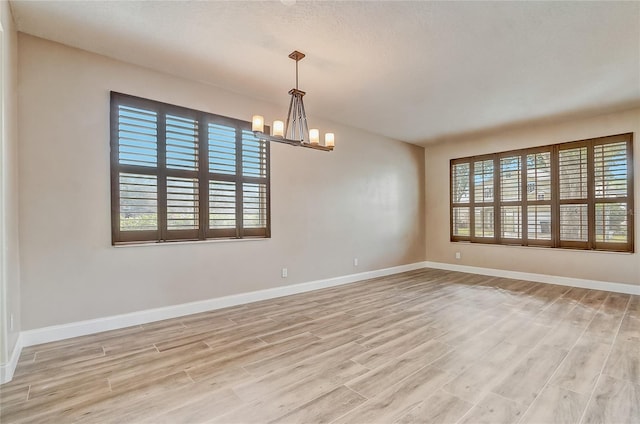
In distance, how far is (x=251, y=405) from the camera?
Result: 1901 millimetres

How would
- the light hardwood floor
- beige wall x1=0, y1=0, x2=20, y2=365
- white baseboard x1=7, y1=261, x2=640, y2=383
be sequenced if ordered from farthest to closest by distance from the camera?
white baseboard x1=7, y1=261, x2=640, y2=383, beige wall x1=0, y1=0, x2=20, y2=365, the light hardwood floor

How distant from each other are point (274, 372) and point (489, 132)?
587cm

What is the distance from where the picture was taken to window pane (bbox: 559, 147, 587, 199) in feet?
16.6

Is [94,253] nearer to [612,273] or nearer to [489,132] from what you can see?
[489,132]

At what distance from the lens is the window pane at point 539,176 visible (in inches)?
215

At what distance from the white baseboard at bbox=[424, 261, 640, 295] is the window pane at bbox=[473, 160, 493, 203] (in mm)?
1444

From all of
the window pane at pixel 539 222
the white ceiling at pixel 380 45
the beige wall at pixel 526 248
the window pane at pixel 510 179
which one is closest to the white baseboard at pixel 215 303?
the beige wall at pixel 526 248

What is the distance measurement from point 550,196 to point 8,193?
7194 millimetres

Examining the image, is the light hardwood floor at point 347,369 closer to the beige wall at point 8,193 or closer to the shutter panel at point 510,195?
the beige wall at point 8,193

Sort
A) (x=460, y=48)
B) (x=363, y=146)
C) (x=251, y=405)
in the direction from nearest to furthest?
(x=251, y=405) < (x=460, y=48) < (x=363, y=146)

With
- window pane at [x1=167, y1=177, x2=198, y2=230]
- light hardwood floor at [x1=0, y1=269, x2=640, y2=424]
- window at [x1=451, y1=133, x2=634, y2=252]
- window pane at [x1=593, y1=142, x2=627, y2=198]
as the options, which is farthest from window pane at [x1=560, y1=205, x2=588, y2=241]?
window pane at [x1=167, y1=177, x2=198, y2=230]

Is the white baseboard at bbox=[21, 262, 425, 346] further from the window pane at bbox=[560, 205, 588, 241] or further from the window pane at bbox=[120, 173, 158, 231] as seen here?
the window pane at bbox=[560, 205, 588, 241]

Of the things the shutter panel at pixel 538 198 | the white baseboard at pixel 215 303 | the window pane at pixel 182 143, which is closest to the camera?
the white baseboard at pixel 215 303

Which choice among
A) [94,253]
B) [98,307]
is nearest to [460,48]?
[94,253]
